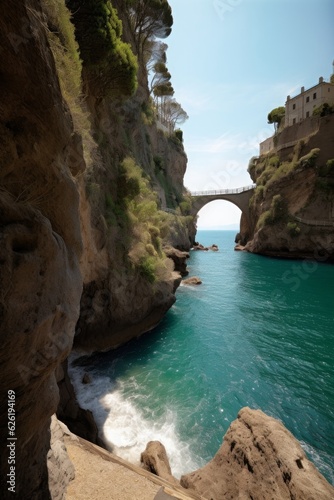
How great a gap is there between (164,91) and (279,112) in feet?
79.9

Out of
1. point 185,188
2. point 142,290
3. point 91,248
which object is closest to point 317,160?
point 185,188

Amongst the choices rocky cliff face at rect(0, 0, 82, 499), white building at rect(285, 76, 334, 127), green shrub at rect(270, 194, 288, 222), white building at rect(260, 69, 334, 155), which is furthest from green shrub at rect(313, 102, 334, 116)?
rocky cliff face at rect(0, 0, 82, 499)

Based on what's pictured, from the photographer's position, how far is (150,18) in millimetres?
21828

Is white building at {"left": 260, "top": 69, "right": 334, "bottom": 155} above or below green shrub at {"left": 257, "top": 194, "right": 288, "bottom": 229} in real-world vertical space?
above

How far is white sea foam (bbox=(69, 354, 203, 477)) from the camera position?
6266 mm

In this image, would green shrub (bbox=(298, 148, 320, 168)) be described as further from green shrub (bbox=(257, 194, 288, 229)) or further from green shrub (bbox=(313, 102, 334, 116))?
green shrub (bbox=(313, 102, 334, 116))

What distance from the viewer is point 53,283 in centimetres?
304

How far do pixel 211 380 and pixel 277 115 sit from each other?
5497cm

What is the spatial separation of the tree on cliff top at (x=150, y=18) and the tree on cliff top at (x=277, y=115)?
112 ft

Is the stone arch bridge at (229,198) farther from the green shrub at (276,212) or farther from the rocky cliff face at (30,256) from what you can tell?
the rocky cliff face at (30,256)

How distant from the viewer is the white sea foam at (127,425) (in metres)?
6.27

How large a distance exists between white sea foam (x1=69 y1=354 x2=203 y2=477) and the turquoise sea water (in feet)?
0.09

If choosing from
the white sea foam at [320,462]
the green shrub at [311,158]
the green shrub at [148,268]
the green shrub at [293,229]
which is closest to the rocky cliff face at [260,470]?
the white sea foam at [320,462]

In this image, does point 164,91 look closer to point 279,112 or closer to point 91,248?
point 279,112
